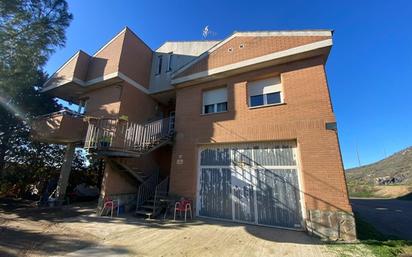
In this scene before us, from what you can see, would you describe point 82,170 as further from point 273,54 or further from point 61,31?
point 273,54

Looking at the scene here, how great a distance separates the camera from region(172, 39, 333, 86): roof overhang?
26.5 ft

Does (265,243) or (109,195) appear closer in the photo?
(265,243)

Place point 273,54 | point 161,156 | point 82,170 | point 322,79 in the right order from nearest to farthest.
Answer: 1. point 322,79
2. point 273,54
3. point 161,156
4. point 82,170

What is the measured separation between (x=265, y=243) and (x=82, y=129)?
1034 cm

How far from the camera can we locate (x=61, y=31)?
965cm

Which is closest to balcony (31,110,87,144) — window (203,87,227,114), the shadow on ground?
the shadow on ground

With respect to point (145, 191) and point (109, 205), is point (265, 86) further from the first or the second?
point (109, 205)

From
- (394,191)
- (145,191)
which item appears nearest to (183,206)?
(145,191)

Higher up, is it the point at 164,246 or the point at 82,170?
the point at 82,170

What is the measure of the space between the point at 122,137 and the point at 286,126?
7.03 meters

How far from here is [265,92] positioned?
358 inches

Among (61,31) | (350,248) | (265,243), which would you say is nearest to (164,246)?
(265,243)

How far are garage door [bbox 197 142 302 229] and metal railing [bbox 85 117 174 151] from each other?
105 inches

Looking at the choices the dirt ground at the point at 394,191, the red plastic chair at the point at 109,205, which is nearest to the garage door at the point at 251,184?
the red plastic chair at the point at 109,205
